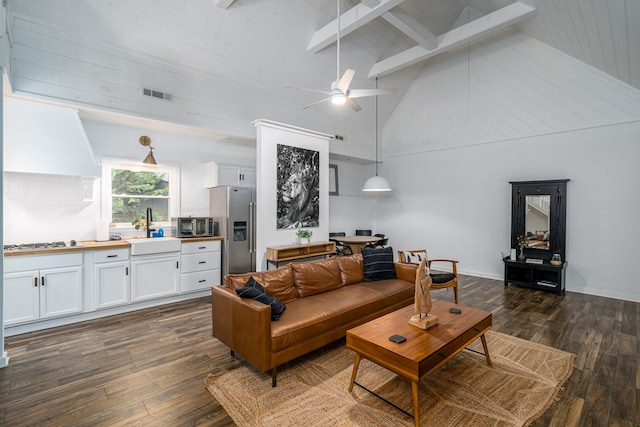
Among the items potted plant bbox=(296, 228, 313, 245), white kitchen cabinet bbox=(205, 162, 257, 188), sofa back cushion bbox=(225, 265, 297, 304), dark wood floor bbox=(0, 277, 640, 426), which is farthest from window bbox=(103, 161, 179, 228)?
sofa back cushion bbox=(225, 265, 297, 304)

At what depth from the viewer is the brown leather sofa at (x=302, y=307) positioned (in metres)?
2.55

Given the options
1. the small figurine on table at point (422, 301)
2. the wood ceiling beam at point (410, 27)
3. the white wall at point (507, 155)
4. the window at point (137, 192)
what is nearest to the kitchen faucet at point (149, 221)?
the window at point (137, 192)

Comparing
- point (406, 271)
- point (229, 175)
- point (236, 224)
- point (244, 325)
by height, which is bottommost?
point (244, 325)

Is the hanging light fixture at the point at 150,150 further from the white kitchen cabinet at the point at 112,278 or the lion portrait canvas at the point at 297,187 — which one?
the lion portrait canvas at the point at 297,187

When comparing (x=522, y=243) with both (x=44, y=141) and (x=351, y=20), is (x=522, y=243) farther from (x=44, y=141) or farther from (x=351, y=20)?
(x=44, y=141)

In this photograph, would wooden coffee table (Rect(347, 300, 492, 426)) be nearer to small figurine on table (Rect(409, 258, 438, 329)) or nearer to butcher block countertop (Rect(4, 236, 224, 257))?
small figurine on table (Rect(409, 258, 438, 329))

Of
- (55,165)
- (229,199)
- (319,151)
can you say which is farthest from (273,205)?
(55,165)

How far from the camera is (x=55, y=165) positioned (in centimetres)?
367

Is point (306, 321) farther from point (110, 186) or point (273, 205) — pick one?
point (110, 186)

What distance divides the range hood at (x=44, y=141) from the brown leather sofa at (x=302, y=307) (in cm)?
256

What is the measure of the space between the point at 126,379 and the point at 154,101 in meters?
3.74

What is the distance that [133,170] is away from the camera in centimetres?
504

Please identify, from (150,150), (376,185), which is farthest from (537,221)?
(150,150)

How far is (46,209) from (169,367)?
3.09 metres
